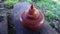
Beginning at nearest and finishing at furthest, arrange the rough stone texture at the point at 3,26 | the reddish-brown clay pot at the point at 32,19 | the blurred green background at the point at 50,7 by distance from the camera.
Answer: the reddish-brown clay pot at the point at 32,19, the rough stone texture at the point at 3,26, the blurred green background at the point at 50,7

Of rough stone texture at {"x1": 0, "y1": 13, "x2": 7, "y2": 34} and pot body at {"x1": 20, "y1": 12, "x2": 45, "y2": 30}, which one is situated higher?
pot body at {"x1": 20, "y1": 12, "x2": 45, "y2": 30}

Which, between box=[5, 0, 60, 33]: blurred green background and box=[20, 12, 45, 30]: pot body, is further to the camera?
box=[5, 0, 60, 33]: blurred green background

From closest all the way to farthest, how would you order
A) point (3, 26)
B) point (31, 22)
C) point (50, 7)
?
point (31, 22) < point (3, 26) < point (50, 7)

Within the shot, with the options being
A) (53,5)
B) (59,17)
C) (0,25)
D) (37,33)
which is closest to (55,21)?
(59,17)

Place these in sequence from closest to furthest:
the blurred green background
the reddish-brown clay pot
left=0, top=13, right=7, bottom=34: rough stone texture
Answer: the reddish-brown clay pot < left=0, top=13, right=7, bottom=34: rough stone texture < the blurred green background

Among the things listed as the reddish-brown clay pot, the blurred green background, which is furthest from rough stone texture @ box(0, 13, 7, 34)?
the blurred green background

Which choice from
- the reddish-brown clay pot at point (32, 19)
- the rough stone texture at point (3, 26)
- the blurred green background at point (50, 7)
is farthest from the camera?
the blurred green background at point (50, 7)

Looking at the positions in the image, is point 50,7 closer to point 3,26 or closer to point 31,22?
point 3,26

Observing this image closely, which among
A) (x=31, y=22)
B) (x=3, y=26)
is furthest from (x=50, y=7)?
(x=31, y=22)

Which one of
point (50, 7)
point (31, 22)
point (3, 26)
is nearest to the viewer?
point (31, 22)

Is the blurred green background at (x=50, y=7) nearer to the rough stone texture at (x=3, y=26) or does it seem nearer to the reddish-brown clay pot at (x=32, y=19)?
the rough stone texture at (x=3, y=26)

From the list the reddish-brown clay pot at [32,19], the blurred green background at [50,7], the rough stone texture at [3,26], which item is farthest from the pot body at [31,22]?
the blurred green background at [50,7]

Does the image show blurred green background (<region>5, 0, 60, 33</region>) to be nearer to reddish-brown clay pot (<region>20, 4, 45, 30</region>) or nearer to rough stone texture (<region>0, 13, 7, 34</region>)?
rough stone texture (<region>0, 13, 7, 34</region>)

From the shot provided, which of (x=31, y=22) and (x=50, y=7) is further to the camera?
(x=50, y=7)
